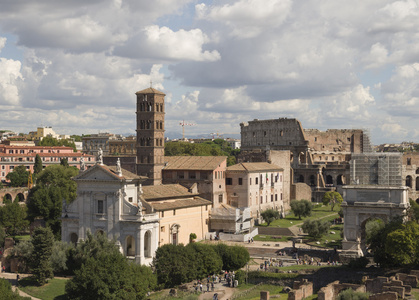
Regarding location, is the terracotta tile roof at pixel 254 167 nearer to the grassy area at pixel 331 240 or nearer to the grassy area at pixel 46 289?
the grassy area at pixel 331 240

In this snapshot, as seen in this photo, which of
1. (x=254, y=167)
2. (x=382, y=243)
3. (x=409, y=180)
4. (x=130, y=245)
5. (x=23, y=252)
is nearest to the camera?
(x=382, y=243)

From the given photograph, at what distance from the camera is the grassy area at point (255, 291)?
157 ft

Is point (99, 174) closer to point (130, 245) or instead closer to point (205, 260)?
point (130, 245)

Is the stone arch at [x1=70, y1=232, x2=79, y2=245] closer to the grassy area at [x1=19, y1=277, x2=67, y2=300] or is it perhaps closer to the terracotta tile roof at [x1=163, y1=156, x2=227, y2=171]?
the grassy area at [x1=19, y1=277, x2=67, y2=300]

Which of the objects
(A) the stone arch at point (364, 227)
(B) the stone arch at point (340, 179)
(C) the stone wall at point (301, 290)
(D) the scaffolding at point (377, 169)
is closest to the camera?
(C) the stone wall at point (301, 290)

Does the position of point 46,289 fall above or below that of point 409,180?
below

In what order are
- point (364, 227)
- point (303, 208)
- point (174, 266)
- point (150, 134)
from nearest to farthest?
point (174, 266) < point (364, 227) < point (150, 134) < point (303, 208)

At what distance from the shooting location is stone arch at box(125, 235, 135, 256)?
193ft

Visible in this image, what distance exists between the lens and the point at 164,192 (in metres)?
65.0

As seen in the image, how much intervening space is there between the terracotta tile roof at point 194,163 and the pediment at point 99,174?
15.3 metres

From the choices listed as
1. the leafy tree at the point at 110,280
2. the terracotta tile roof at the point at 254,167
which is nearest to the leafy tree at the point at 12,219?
the terracotta tile roof at the point at 254,167

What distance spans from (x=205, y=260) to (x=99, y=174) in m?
14.2

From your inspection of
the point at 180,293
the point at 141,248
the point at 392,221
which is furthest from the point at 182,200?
the point at 392,221

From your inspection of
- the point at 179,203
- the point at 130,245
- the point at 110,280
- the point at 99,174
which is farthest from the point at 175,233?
the point at 110,280
